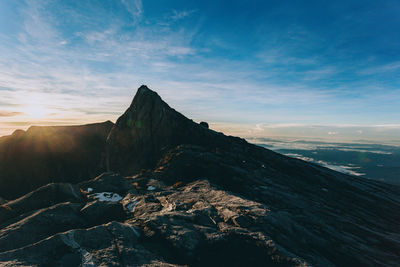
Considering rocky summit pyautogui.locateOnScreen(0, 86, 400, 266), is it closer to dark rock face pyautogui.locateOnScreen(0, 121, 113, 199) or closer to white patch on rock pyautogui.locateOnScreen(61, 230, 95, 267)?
white patch on rock pyautogui.locateOnScreen(61, 230, 95, 267)

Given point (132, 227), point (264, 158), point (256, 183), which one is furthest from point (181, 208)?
point (264, 158)

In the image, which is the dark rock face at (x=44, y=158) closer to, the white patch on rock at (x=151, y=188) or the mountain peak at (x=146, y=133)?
the mountain peak at (x=146, y=133)

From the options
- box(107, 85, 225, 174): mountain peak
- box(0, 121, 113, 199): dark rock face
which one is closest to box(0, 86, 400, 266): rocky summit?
box(107, 85, 225, 174): mountain peak

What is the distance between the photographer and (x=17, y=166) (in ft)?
385

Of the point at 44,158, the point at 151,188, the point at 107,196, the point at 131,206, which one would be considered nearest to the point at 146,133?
the point at 151,188

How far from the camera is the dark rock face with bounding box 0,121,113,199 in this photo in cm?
11338

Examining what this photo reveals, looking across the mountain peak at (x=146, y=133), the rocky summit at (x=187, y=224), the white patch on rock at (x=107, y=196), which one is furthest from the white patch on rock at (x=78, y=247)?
the mountain peak at (x=146, y=133)

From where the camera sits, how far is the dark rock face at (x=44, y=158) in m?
113

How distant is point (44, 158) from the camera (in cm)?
12156

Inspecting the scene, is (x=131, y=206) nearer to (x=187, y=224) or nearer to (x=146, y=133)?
(x=187, y=224)

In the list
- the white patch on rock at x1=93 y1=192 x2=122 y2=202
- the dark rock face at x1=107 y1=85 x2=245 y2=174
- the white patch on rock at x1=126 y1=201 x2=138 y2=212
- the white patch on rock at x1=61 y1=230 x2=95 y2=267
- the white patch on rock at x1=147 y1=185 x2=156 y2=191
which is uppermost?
the dark rock face at x1=107 y1=85 x2=245 y2=174

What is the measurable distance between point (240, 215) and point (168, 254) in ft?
23.6

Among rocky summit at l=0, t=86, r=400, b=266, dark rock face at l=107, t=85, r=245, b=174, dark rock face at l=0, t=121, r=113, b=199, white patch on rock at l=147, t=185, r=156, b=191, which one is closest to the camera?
rocky summit at l=0, t=86, r=400, b=266

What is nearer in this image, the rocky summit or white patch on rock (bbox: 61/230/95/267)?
white patch on rock (bbox: 61/230/95/267)
